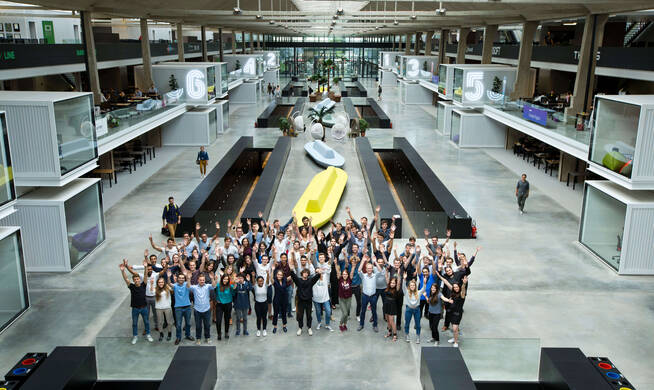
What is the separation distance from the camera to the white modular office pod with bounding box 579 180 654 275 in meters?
13.2

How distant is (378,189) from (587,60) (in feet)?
38.6

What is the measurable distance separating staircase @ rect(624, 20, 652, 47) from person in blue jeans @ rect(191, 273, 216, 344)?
111 ft

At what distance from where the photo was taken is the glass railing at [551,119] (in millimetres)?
18688

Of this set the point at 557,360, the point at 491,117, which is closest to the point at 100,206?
the point at 557,360

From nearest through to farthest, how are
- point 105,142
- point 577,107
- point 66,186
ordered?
point 66,186, point 105,142, point 577,107

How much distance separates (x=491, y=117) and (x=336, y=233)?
1819 centimetres

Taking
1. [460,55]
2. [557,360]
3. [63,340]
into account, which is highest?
[460,55]

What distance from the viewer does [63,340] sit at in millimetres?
10344

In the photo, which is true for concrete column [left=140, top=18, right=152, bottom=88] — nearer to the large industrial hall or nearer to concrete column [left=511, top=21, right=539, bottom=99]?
the large industrial hall

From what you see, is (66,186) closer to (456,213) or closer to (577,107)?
(456,213)

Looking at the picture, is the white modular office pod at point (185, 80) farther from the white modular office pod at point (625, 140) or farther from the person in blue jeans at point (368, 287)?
the person in blue jeans at point (368, 287)

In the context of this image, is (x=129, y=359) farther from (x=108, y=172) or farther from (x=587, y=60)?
(x=587, y=60)

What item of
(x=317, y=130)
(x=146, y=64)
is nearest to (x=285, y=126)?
(x=317, y=130)

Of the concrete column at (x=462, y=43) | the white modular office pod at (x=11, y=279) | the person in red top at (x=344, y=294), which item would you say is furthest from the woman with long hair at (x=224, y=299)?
the concrete column at (x=462, y=43)
